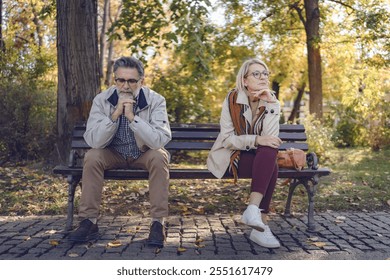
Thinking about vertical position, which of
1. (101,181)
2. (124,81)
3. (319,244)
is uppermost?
(124,81)

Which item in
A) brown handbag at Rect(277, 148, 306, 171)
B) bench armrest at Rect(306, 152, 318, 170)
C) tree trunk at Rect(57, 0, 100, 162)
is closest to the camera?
brown handbag at Rect(277, 148, 306, 171)

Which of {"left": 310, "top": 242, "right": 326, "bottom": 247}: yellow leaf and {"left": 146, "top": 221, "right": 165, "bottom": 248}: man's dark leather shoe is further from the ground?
{"left": 146, "top": 221, "right": 165, "bottom": 248}: man's dark leather shoe

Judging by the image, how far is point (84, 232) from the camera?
164 inches

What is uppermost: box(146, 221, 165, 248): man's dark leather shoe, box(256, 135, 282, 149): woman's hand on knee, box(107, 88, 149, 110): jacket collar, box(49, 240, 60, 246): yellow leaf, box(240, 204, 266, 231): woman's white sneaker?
box(107, 88, 149, 110): jacket collar

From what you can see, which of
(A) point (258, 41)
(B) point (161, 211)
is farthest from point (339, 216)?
(A) point (258, 41)

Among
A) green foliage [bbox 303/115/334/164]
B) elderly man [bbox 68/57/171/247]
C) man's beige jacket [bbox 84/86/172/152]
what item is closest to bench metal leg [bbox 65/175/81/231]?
elderly man [bbox 68/57/171/247]

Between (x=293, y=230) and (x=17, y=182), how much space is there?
3.95 m

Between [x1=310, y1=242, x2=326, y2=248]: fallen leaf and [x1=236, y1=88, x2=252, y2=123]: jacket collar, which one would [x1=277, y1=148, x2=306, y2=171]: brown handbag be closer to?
[x1=236, y1=88, x2=252, y2=123]: jacket collar

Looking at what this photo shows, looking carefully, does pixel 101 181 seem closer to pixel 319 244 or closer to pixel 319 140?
pixel 319 244

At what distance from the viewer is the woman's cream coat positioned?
4.40 metres

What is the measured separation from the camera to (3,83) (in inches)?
357

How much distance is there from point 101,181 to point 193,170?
A: 907 millimetres

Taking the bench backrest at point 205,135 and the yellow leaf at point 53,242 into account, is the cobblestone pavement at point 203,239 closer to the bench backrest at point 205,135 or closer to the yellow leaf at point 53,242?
the yellow leaf at point 53,242

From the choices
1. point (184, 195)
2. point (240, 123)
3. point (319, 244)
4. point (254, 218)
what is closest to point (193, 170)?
point (240, 123)
